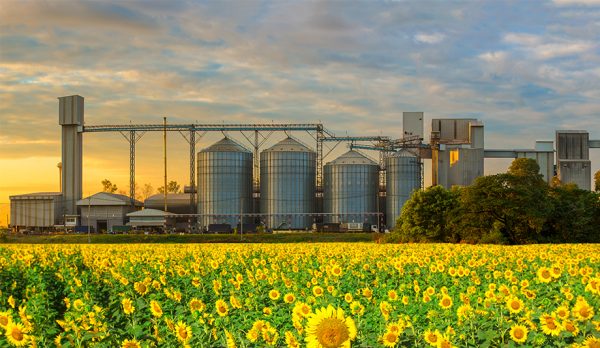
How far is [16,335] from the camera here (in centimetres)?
740

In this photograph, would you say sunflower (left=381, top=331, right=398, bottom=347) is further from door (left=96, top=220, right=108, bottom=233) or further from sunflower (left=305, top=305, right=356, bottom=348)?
door (left=96, top=220, right=108, bottom=233)

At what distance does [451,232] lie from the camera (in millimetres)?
56938

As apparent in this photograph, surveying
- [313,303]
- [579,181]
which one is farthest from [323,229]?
[313,303]

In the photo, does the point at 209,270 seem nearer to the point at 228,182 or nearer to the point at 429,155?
the point at 228,182

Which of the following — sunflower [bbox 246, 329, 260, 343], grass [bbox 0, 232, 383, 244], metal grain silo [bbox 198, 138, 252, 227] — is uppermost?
metal grain silo [bbox 198, 138, 252, 227]

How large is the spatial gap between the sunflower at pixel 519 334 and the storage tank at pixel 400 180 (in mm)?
96533

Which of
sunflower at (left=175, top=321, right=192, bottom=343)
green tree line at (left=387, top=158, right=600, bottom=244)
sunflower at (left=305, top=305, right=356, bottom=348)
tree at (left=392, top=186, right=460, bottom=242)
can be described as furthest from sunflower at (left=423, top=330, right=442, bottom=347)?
tree at (left=392, top=186, right=460, bottom=242)

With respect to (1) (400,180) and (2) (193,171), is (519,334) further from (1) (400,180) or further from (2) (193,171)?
(2) (193,171)

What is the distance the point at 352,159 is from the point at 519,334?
9882cm

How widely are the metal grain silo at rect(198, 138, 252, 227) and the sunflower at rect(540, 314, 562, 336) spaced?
97.7m

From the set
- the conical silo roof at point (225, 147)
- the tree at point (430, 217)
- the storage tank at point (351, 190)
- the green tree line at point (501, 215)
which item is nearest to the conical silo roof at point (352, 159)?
the storage tank at point (351, 190)

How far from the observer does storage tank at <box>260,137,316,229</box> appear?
105 metres

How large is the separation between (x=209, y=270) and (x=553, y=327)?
35.9ft

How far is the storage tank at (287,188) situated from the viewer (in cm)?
10469
